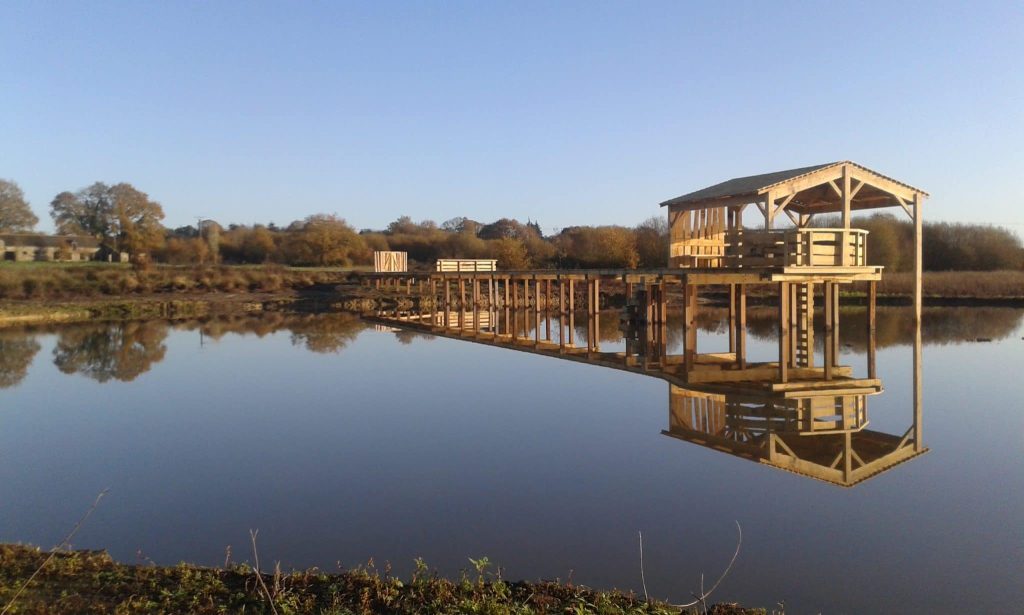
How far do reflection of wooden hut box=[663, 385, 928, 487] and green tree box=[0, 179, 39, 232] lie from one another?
5779 centimetres

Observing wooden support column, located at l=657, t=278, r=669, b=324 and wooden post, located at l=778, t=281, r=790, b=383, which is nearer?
wooden post, located at l=778, t=281, r=790, b=383

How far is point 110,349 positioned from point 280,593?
15.8 meters

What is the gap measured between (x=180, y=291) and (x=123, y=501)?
3005 centimetres

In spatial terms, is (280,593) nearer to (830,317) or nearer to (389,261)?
(830,317)

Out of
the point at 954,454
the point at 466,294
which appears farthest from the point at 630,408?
the point at 466,294

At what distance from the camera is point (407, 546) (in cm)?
509

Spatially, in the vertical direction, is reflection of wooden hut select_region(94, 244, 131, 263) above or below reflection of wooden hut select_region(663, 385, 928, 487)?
above

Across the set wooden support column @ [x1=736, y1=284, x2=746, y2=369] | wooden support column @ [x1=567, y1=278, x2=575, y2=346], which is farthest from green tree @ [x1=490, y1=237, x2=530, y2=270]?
wooden support column @ [x1=736, y1=284, x2=746, y2=369]

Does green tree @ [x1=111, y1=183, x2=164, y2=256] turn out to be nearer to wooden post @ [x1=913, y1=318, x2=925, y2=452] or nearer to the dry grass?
the dry grass

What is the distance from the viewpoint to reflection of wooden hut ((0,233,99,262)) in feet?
165

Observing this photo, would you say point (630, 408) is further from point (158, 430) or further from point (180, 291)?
point (180, 291)

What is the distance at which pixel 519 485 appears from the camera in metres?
6.47

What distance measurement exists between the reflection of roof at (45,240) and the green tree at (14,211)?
0.65m

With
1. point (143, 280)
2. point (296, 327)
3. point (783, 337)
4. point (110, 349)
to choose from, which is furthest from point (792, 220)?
point (143, 280)
